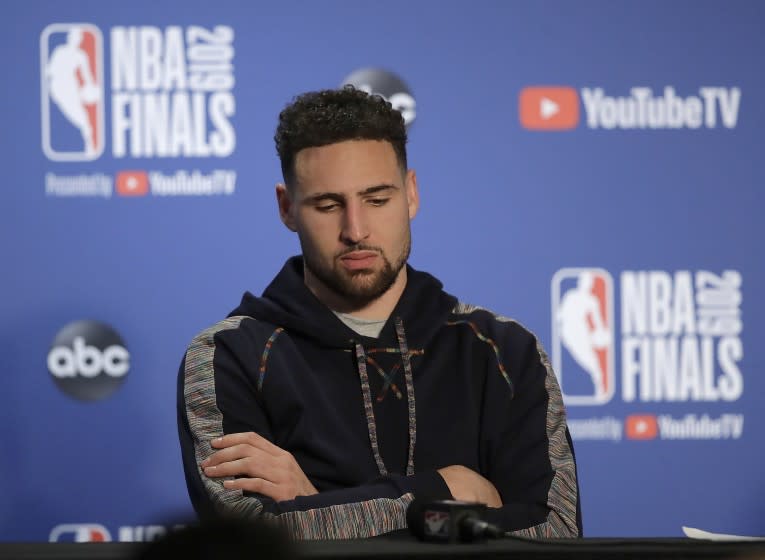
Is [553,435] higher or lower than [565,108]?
lower

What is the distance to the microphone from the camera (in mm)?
1268

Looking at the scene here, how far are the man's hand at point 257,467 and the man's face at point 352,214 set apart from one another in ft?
1.15

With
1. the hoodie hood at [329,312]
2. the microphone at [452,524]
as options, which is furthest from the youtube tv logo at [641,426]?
the microphone at [452,524]

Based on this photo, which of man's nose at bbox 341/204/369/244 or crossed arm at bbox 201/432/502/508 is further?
man's nose at bbox 341/204/369/244

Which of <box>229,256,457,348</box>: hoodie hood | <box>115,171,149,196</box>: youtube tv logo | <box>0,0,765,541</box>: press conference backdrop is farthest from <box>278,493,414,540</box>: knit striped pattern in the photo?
<box>115,171,149,196</box>: youtube tv logo

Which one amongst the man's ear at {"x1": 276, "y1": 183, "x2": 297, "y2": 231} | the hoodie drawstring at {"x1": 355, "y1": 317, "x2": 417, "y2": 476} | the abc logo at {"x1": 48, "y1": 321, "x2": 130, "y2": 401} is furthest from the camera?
the abc logo at {"x1": 48, "y1": 321, "x2": 130, "y2": 401}

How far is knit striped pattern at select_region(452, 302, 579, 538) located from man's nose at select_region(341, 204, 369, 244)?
0.27m

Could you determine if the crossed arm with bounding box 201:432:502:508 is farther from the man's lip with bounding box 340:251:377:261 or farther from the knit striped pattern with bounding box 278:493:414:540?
the man's lip with bounding box 340:251:377:261

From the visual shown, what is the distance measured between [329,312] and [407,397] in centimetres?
21

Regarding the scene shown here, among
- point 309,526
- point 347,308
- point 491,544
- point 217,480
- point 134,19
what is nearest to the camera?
point 491,544

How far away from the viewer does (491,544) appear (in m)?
1.26

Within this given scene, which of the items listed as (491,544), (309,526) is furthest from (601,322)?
(491,544)

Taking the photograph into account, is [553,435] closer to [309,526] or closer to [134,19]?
[309,526]

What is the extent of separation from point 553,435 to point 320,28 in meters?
1.61
